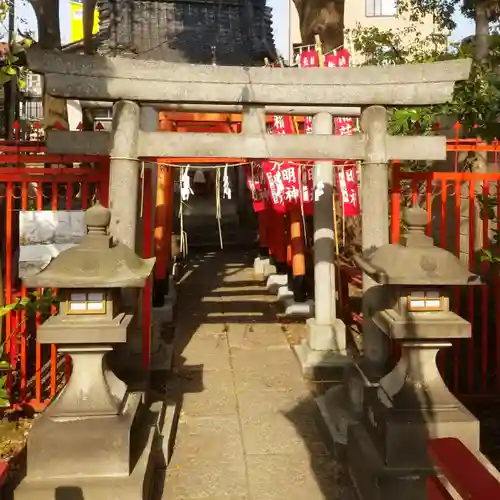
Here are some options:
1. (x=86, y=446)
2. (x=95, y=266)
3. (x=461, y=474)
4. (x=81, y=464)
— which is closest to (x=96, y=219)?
(x=95, y=266)

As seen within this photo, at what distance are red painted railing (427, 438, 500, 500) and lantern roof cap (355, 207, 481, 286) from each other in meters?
1.83

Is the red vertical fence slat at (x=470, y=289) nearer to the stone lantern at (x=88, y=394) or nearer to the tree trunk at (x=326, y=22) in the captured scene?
the stone lantern at (x=88, y=394)

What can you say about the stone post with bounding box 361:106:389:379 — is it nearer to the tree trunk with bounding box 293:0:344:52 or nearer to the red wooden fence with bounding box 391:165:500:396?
the red wooden fence with bounding box 391:165:500:396

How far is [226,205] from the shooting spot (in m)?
20.2

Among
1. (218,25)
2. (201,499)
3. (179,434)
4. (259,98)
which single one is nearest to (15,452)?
(179,434)

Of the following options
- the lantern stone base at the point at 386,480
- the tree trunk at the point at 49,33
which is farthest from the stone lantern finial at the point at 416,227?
the tree trunk at the point at 49,33

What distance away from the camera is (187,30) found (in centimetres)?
1656

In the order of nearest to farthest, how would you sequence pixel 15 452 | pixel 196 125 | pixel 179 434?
pixel 15 452 → pixel 179 434 → pixel 196 125

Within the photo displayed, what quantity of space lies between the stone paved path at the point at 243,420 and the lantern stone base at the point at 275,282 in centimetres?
141

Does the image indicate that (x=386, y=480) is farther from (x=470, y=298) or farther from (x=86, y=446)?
(x=470, y=298)

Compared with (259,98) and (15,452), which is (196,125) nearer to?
(259,98)

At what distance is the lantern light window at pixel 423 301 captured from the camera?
13.5 feet

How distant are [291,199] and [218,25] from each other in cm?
1062

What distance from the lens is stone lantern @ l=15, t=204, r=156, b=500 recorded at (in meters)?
3.82
